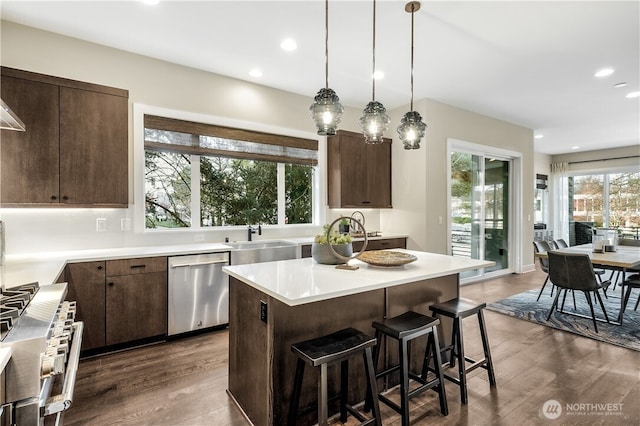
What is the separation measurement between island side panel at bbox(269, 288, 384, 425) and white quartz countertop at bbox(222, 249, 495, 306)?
0.13 m

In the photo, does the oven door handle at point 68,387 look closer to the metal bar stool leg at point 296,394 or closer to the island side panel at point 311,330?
the island side panel at point 311,330

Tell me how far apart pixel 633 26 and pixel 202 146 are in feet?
14.5

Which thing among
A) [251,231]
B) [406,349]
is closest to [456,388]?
[406,349]

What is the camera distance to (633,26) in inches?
114

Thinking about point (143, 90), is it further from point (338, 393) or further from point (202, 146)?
point (338, 393)

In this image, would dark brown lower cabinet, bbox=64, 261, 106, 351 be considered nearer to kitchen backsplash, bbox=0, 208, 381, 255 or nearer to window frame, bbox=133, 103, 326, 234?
kitchen backsplash, bbox=0, 208, 381, 255

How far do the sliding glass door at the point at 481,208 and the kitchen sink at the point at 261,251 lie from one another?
2809 mm

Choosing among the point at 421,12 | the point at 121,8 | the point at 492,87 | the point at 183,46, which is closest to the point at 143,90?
the point at 183,46

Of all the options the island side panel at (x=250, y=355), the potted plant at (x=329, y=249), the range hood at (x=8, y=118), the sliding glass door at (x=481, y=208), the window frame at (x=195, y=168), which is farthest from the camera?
the sliding glass door at (x=481, y=208)

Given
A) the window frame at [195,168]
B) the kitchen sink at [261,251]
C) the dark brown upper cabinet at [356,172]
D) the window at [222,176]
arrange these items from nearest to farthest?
the window frame at [195,168] < the kitchen sink at [261,251] < the window at [222,176] < the dark brown upper cabinet at [356,172]

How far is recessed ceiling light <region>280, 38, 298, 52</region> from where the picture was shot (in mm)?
3133

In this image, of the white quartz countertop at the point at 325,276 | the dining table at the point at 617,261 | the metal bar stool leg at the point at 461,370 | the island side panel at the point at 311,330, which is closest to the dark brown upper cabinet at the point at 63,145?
the white quartz countertop at the point at 325,276

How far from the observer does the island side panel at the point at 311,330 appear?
1.85 metres

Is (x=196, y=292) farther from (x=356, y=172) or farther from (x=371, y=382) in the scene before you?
(x=356, y=172)
